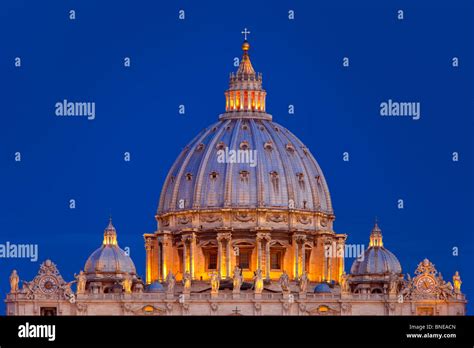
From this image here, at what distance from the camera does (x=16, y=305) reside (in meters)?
185

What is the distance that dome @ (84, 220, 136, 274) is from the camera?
196000 millimetres

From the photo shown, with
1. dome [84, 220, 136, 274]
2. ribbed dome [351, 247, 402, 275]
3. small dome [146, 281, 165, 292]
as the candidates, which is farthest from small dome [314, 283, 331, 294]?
dome [84, 220, 136, 274]

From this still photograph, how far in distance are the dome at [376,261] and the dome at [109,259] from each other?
20.2m

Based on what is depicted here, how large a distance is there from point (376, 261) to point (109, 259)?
77.2 feet

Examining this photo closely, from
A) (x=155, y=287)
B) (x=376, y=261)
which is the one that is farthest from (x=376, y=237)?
(x=155, y=287)

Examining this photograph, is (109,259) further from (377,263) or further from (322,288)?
(377,263)

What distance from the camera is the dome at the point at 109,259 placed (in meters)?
196

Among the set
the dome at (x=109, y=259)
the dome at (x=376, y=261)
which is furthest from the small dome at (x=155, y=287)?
the dome at (x=376, y=261)

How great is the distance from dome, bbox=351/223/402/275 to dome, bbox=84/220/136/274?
20.2 metres

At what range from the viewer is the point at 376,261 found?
643ft
